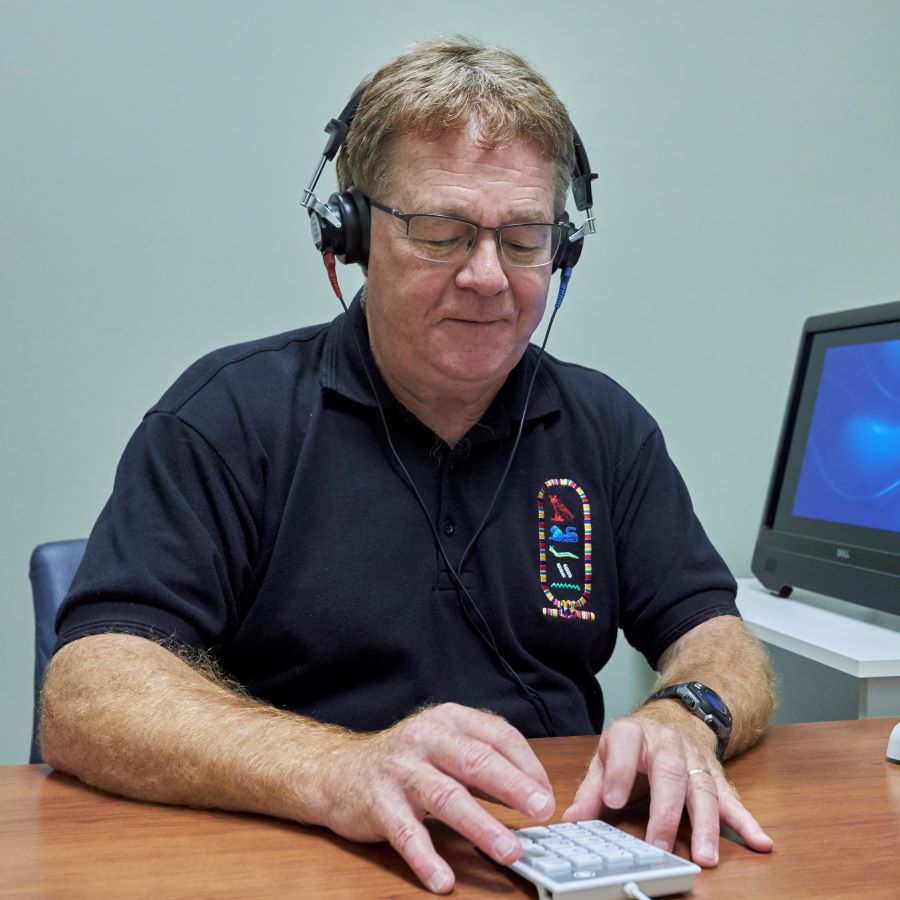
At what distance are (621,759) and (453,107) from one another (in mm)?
763

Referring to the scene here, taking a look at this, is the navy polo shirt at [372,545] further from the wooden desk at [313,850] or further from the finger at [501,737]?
the finger at [501,737]

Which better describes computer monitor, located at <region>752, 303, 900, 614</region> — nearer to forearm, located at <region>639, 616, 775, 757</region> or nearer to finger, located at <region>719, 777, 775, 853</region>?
forearm, located at <region>639, 616, 775, 757</region>

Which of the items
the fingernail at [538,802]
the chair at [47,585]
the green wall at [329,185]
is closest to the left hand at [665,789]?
the fingernail at [538,802]

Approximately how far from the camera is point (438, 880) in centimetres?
71

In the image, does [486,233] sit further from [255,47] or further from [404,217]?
[255,47]

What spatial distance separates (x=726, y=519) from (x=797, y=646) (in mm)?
661

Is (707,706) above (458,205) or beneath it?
beneath

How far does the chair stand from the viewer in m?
1.37

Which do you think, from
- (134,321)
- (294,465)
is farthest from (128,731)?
(134,321)

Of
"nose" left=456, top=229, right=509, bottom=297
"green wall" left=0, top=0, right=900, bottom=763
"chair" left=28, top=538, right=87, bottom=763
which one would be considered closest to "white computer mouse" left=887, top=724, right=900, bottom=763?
Result: "nose" left=456, top=229, right=509, bottom=297

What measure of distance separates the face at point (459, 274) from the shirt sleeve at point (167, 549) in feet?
0.92

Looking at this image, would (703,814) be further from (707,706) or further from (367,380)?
(367,380)

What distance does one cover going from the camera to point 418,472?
131 centimetres

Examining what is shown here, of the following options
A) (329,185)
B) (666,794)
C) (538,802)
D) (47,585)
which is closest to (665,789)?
(666,794)
